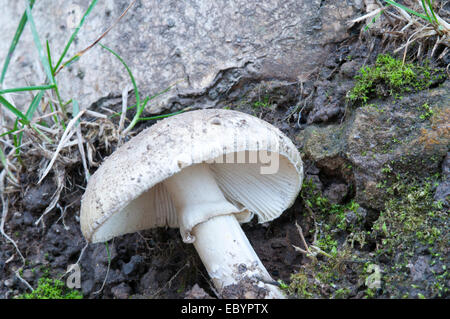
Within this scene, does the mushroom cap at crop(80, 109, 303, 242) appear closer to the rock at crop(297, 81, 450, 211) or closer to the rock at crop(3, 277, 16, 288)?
the rock at crop(297, 81, 450, 211)

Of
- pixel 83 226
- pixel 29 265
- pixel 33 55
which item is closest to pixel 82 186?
pixel 29 265

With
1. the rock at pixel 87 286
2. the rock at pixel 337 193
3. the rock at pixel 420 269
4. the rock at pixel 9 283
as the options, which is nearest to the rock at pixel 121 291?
the rock at pixel 87 286

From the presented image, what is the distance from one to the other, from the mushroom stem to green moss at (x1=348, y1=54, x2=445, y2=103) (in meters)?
1.09

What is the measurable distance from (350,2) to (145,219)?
2.10 meters

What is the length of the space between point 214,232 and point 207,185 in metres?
0.27

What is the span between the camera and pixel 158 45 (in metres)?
3.16

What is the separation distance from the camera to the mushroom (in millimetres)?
1903

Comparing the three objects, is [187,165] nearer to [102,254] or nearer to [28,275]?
[102,254]

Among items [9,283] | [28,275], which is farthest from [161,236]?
[9,283]

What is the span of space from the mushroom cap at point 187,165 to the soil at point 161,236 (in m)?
0.20

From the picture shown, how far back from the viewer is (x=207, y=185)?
2.31 meters

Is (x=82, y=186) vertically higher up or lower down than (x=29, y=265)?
higher up

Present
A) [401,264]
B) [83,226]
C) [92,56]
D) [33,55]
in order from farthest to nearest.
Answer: [33,55]
[92,56]
[83,226]
[401,264]

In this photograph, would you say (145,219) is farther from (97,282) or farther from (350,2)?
(350,2)
